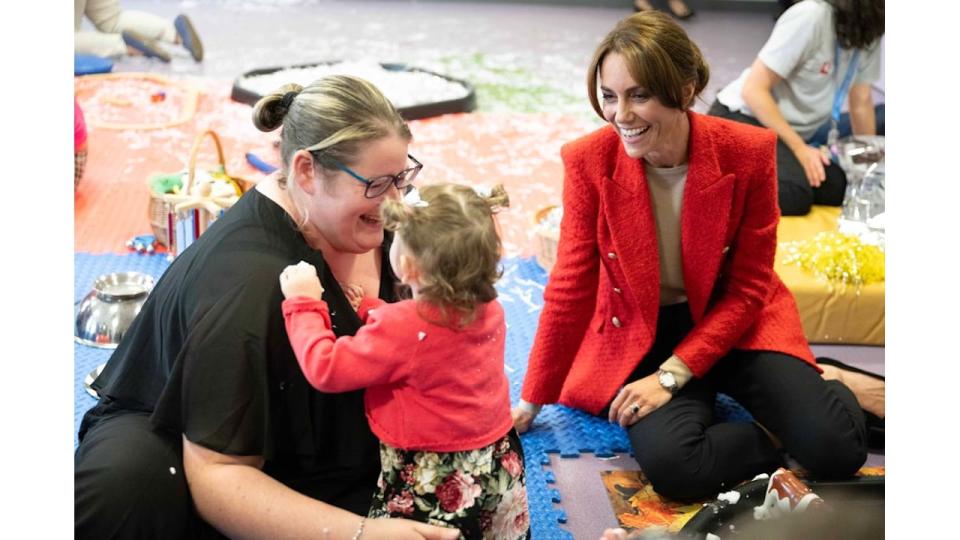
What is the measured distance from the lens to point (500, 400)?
180cm

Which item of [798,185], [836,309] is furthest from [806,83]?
[836,309]

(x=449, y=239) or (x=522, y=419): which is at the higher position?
(x=449, y=239)

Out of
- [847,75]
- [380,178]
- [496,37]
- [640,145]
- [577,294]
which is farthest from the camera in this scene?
[496,37]

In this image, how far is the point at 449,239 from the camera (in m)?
1.61

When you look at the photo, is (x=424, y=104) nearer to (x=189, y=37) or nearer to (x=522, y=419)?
(x=189, y=37)

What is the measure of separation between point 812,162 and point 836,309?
74cm

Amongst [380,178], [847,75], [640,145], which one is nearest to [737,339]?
[640,145]

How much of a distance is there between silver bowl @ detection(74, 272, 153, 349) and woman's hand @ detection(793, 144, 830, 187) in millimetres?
2086

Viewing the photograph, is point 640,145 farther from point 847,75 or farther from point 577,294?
point 847,75

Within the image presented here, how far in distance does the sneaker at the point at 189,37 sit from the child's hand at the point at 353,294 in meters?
4.53

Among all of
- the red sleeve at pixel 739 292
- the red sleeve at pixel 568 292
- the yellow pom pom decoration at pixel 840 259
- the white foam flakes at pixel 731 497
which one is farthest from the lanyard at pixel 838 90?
the white foam flakes at pixel 731 497

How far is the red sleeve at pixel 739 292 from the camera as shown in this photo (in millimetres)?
2525

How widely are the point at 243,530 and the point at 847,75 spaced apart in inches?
112

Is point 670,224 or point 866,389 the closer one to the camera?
point 670,224
